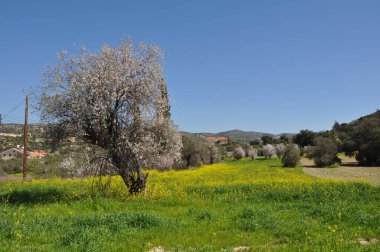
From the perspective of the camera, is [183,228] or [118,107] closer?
[183,228]

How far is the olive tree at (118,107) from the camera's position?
17.4 m

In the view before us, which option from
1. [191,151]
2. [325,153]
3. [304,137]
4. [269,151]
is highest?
[304,137]

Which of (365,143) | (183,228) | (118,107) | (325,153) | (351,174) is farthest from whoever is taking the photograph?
(365,143)

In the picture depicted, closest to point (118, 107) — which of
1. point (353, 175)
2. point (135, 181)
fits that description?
point (135, 181)

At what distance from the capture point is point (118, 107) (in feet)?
59.6

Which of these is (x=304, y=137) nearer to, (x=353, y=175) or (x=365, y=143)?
(x=365, y=143)

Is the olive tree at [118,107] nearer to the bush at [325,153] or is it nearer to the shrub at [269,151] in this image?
the bush at [325,153]

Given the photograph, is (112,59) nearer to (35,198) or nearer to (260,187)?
(35,198)

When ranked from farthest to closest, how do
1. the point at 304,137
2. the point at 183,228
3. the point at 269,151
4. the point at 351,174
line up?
the point at 304,137
the point at 269,151
the point at 351,174
the point at 183,228

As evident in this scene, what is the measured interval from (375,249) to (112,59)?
13792 mm

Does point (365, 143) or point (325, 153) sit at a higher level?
point (365, 143)

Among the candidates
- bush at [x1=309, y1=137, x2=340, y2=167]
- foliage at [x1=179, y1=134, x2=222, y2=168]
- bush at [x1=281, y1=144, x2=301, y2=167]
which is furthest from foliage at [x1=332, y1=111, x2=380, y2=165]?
foliage at [x1=179, y1=134, x2=222, y2=168]

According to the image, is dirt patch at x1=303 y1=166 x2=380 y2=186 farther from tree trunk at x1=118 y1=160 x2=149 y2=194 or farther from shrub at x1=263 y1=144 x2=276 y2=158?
shrub at x1=263 y1=144 x2=276 y2=158

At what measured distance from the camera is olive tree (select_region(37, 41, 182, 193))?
17422 mm
